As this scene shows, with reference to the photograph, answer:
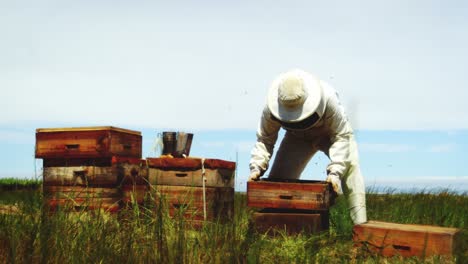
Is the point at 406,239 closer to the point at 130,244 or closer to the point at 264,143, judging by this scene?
the point at 264,143

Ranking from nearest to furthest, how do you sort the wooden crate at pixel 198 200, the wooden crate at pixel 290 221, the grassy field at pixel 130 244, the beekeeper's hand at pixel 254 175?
the grassy field at pixel 130 244 < the wooden crate at pixel 290 221 < the beekeeper's hand at pixel 254 175 < the wooden crate at pixel 198 200

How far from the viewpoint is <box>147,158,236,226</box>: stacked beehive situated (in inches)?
239

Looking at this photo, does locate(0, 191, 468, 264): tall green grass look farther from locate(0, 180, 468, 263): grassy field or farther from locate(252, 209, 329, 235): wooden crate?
locate(252, 209, 329, 235): wooden crate

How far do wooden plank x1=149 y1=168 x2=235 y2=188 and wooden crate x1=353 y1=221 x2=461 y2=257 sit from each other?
1790 millimetres

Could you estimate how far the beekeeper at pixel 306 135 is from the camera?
521cm

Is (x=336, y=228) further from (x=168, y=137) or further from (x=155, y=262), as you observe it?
(x=155, y=262)

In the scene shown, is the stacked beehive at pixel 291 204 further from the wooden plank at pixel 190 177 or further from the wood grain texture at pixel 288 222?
the wooden plank at pixel 190 177

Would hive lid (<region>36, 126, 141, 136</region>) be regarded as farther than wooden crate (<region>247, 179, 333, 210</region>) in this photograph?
Yes

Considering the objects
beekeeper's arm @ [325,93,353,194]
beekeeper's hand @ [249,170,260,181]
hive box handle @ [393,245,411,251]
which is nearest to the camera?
hive box handle @ [393,245,411,251]

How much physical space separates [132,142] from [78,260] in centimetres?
319

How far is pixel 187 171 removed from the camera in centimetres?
621

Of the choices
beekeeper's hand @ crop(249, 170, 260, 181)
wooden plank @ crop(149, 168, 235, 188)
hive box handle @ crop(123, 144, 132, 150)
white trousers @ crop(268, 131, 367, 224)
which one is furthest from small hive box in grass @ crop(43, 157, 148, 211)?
white trousers @ crop(268, 131, 367, 224)

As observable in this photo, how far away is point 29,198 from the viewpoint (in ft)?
14.6

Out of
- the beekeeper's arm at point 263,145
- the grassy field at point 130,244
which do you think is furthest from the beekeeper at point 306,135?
the grassy field at point 130,244
